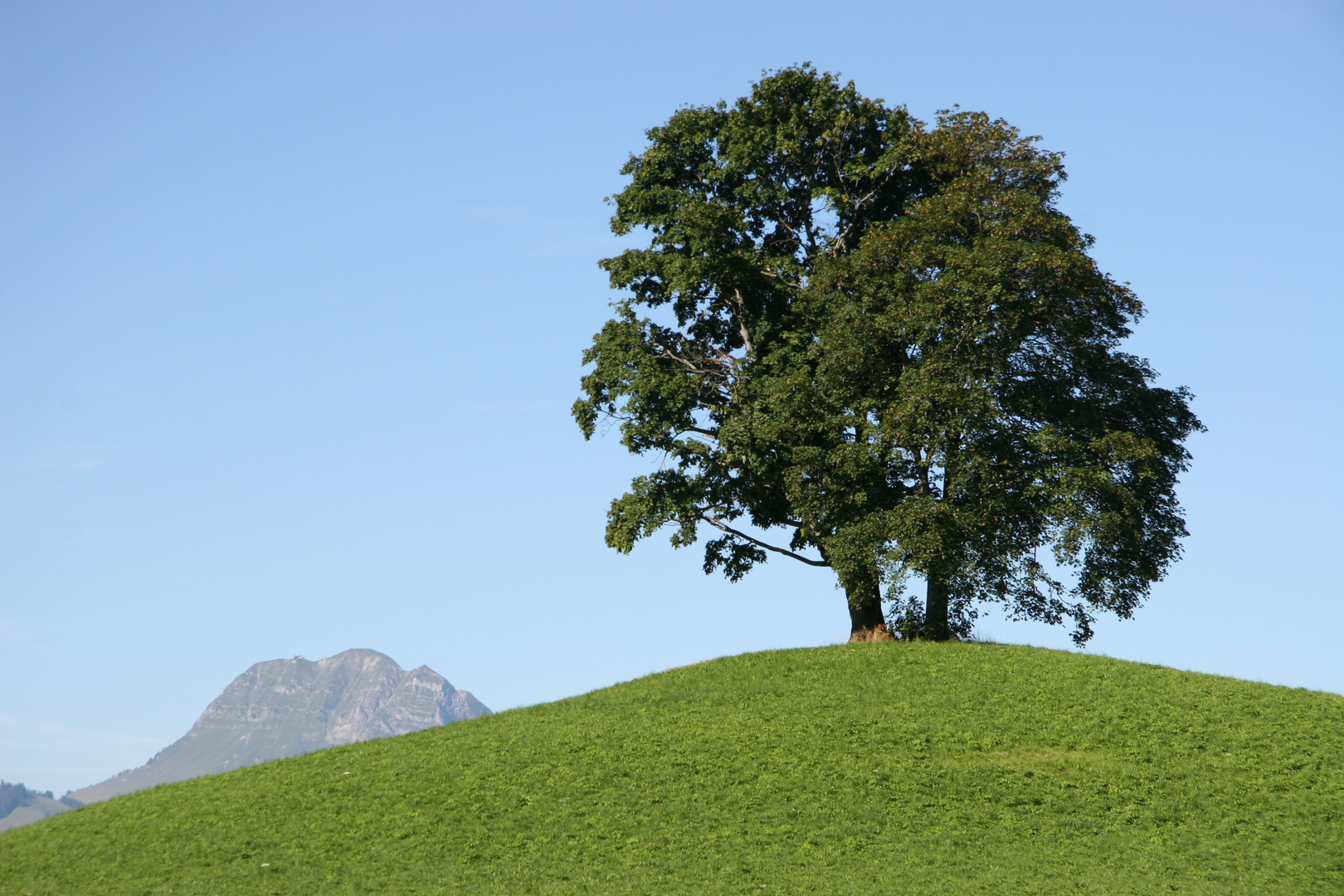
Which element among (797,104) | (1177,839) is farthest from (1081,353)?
(1177,839)

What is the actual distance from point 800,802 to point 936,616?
13531 mm

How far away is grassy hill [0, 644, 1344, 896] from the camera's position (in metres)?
20.8

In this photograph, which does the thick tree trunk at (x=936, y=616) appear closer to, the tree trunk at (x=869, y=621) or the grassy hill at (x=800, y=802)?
the tree trunk at (x=869, y=621)

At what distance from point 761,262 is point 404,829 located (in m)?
22.9

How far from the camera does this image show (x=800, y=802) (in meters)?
23.6

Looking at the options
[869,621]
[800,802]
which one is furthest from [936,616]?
[800,802]

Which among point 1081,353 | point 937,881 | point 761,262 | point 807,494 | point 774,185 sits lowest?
point 937,881

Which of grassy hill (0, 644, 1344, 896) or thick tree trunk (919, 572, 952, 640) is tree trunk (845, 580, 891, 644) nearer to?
thick tree trunk (919, 572, 952, 640)

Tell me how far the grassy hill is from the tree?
4149 millimetres

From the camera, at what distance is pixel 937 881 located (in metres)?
20.2

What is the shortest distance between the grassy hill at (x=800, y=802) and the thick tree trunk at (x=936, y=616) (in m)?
3.57

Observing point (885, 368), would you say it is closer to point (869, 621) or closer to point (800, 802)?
point (869, 621)

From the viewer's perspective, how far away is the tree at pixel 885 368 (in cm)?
3281

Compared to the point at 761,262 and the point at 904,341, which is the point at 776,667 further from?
the point at 761,262
